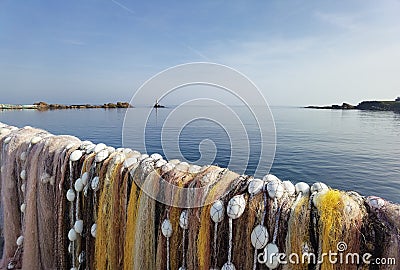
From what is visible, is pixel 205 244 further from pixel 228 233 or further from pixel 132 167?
pixel 132 167

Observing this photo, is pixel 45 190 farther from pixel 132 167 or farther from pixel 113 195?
pixel 132 167

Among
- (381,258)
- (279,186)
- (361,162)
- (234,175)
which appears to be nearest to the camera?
(381,258)

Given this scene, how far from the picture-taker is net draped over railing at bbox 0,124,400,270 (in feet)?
4.52

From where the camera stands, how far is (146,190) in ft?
6.22

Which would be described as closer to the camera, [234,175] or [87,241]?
[234,175]

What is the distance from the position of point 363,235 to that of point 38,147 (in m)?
2.66

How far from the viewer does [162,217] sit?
188 cm

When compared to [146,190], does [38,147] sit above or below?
above

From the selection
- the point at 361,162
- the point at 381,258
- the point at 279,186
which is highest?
the point at 279,186

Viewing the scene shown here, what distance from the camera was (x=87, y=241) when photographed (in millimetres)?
2250

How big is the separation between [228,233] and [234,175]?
363 mm

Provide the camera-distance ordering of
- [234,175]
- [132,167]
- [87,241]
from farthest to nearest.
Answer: [87,241] < [132,167] < [234,175]

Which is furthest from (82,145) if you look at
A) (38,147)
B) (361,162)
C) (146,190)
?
(361,162)

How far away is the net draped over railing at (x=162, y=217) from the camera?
1.38 meters
